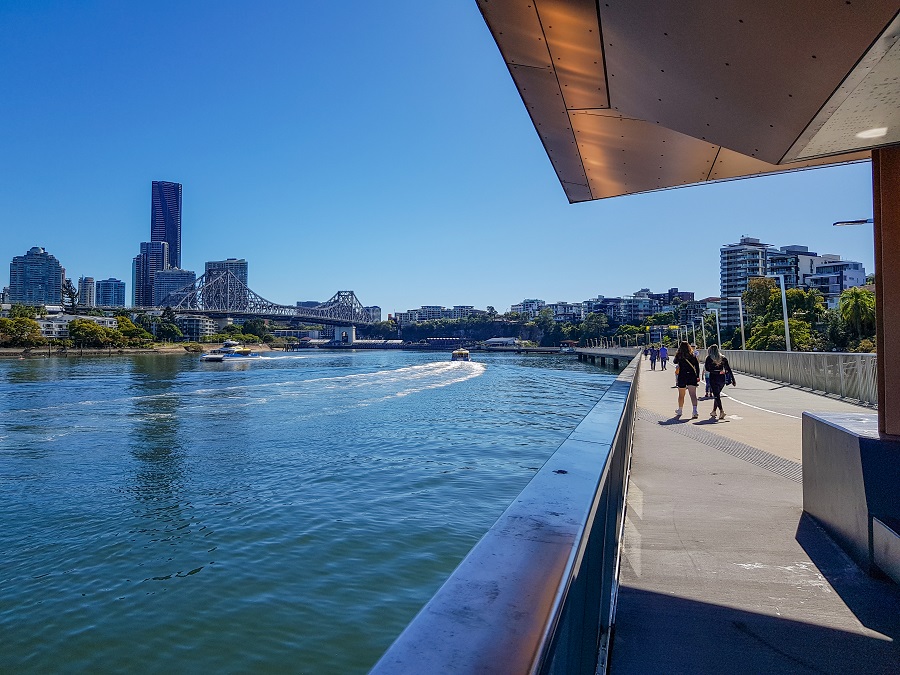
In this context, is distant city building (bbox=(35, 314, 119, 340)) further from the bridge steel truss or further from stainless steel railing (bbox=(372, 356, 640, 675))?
stainless steel railing (bbox=(372, 356, 640, 675))

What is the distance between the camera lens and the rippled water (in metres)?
6.14

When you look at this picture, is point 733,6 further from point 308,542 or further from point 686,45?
point 308,542

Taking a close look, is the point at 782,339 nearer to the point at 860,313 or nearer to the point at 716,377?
the point at 860,313

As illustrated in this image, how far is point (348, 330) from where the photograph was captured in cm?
16088

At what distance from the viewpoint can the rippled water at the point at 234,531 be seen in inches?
242

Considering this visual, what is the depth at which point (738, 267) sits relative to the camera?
439 feet

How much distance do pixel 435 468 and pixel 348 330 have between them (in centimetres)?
14938

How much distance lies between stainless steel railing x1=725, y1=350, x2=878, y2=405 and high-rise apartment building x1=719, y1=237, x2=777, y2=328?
111 meters

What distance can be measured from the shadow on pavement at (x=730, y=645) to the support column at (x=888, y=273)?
5.29 ft

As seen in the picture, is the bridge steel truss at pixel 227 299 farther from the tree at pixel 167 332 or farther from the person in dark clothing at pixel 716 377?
the person in dark clothing at pixel 716 377

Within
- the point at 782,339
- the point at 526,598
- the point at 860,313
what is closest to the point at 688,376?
the point at 526,598

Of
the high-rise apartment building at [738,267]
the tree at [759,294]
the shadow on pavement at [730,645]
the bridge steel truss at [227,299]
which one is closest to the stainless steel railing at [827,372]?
the shadow on pavement at [730,645]

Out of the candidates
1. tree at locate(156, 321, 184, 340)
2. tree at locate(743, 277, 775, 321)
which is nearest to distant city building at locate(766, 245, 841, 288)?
tree at locate(743, 277, 775, 321)

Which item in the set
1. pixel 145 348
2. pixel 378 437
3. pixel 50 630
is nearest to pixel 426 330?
pixel 145 348
